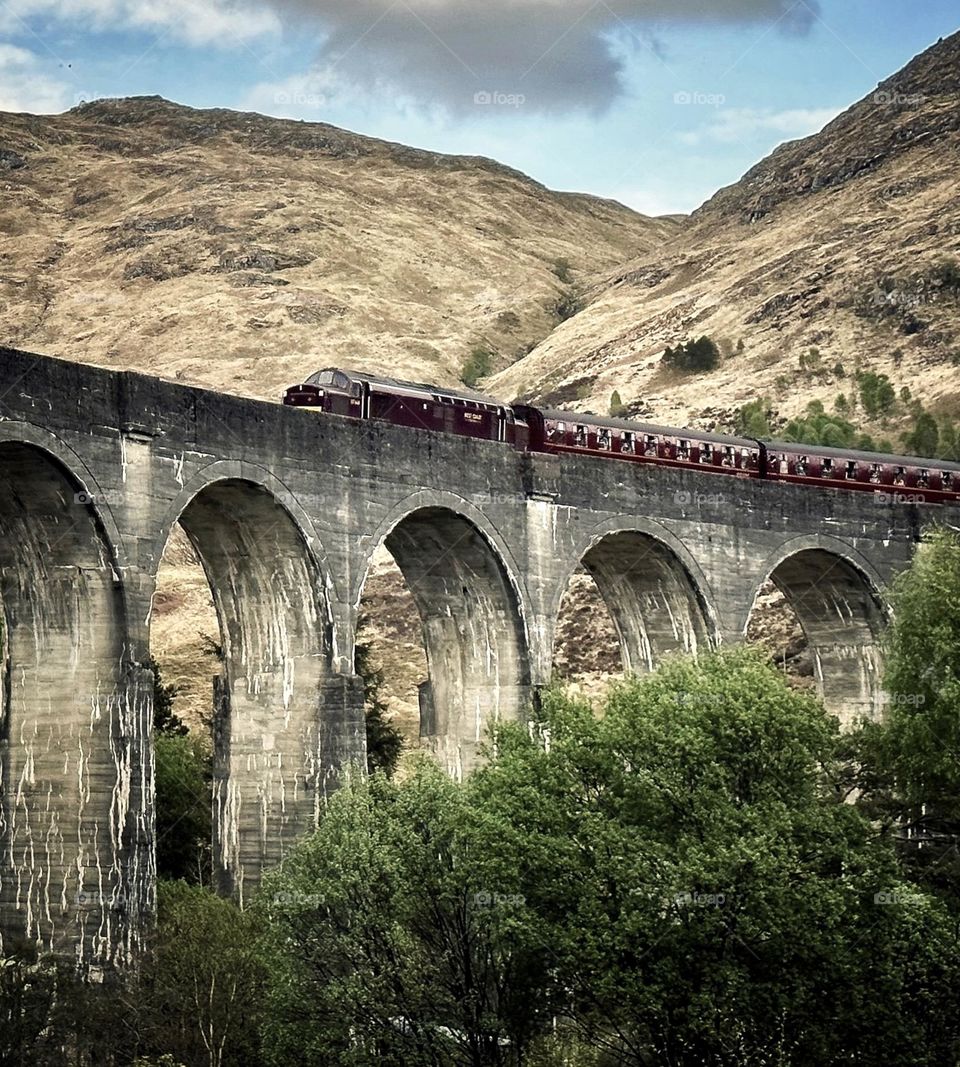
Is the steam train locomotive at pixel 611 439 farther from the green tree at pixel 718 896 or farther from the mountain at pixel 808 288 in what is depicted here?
the mountain at pixel 808 288

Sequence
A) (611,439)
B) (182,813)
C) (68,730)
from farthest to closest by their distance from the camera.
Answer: (611,439) → (182,813) → (68,730)

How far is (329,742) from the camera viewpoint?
36750 millimetres

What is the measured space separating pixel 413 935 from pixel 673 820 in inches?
177

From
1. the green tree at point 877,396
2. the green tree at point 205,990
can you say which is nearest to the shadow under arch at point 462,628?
the green tree at point 205,990

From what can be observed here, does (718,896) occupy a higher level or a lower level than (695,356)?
lower

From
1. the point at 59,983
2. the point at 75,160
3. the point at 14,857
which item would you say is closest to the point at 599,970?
the point at 59,983

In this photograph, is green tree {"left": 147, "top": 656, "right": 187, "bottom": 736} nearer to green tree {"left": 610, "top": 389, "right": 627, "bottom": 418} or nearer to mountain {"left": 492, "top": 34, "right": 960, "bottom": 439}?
mountain {"left": 492, "top": 34, "right": 960, "bottom": 439}

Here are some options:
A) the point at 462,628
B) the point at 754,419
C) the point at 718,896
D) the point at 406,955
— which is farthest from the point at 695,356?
the point at 406,955

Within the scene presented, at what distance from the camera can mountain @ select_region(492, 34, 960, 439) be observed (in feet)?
310

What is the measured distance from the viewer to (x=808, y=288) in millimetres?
103938

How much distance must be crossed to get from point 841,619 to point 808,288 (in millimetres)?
56088

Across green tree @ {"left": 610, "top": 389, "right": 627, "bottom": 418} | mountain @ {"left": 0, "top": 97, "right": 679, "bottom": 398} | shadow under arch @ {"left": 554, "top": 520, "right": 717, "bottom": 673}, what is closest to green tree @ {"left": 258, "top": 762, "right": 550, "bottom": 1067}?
shadow under arch @ {"left": 554, "top": 520, "right": 717, "bottom": 673}

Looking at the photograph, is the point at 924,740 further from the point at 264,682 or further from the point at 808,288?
the point at 808,288

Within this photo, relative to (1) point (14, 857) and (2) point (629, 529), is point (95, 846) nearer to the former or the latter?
(1) point (14, 857)
